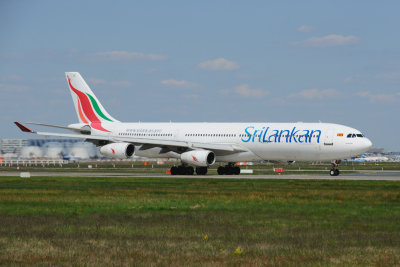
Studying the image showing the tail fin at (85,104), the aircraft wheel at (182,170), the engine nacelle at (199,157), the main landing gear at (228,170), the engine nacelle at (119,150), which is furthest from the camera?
the tail fin at (85,104)

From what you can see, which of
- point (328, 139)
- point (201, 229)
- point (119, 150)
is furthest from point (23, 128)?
point (201, 229)

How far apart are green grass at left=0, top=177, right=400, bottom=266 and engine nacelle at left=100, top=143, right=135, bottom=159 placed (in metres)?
24.9

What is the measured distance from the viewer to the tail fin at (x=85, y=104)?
6675cm

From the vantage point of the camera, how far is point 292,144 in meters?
54.9

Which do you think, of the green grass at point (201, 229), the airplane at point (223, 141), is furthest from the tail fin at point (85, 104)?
the green grass at point (201, 229)

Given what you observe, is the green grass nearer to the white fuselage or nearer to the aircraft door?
the aircraft door

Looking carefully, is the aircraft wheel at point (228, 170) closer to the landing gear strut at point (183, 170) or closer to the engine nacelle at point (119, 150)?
the landing gear strut at point (183, 170)

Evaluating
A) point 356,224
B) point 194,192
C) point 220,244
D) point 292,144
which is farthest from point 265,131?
point 220,244

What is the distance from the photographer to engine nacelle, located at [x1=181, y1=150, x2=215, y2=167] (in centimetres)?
5581

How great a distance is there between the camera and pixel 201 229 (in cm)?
1923

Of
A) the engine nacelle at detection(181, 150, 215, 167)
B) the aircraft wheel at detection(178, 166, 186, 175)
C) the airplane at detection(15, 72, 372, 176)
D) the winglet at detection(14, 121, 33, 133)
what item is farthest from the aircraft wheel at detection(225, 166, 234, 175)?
the winglet at detection(14, 121, 33, 133)

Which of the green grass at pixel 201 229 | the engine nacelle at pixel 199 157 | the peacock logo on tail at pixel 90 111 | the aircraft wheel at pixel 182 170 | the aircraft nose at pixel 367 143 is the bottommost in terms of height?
the green grass at pixel 201 229

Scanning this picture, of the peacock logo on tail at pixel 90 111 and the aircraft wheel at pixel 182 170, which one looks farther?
the peacock logo on tail at pixel 90 111

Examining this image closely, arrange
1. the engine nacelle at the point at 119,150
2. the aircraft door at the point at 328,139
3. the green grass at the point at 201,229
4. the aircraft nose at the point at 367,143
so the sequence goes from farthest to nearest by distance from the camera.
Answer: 1. the engine nacelle at the point at 119,150
2. the aircraft door at the point at 328,139
3. the aircraft nose at the point at 367,143
4. the green grass at the point at 201,229
